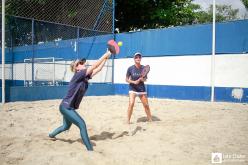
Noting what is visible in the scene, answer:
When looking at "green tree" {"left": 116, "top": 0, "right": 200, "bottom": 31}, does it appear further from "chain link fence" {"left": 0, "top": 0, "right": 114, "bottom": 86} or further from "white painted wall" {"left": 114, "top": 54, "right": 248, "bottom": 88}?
"white painted wall" {"left": 114, "top": 54, "right": 248, "bottom": 88}

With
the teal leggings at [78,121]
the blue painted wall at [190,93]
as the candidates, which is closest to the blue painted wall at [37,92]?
the blue painted wall at [190,93]

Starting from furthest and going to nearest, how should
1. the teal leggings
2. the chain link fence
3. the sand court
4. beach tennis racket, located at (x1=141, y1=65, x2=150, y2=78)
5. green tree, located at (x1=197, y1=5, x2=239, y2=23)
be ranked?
green tree, located at (x1=197, y1=5, x2=239, y2=23)
the chain link fence
beach tennis racket, located at (x1=141, y1=65, x2=150, y2=78)
the teal leggings
the sand court

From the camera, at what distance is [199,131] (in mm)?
7086

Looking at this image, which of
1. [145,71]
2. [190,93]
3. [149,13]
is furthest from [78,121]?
[149,13]

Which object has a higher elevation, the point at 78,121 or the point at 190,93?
the point at 78,121

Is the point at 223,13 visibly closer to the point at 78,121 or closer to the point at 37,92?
the point at 37,92

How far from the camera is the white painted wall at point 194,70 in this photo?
13531mm

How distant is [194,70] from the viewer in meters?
15.1

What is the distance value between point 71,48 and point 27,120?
8.78 m

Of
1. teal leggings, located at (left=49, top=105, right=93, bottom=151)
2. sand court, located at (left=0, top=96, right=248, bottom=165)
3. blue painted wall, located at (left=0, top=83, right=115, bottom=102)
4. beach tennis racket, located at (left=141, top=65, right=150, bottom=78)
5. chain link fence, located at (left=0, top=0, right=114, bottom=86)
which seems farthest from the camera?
chain link fence, located at (left=0, top=0, right=114, bottom=86)

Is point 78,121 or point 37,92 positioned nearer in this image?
point 78,121

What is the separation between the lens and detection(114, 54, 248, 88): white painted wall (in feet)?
44.4

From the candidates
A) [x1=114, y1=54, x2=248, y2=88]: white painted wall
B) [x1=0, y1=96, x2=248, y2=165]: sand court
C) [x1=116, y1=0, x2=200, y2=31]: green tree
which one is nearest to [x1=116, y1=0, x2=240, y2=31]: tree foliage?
[x1=116, y1=0, x2=200, y2=31]: green tree

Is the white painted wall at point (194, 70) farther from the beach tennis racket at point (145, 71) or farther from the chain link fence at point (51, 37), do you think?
the beach tennis racket at point (145, 71)
